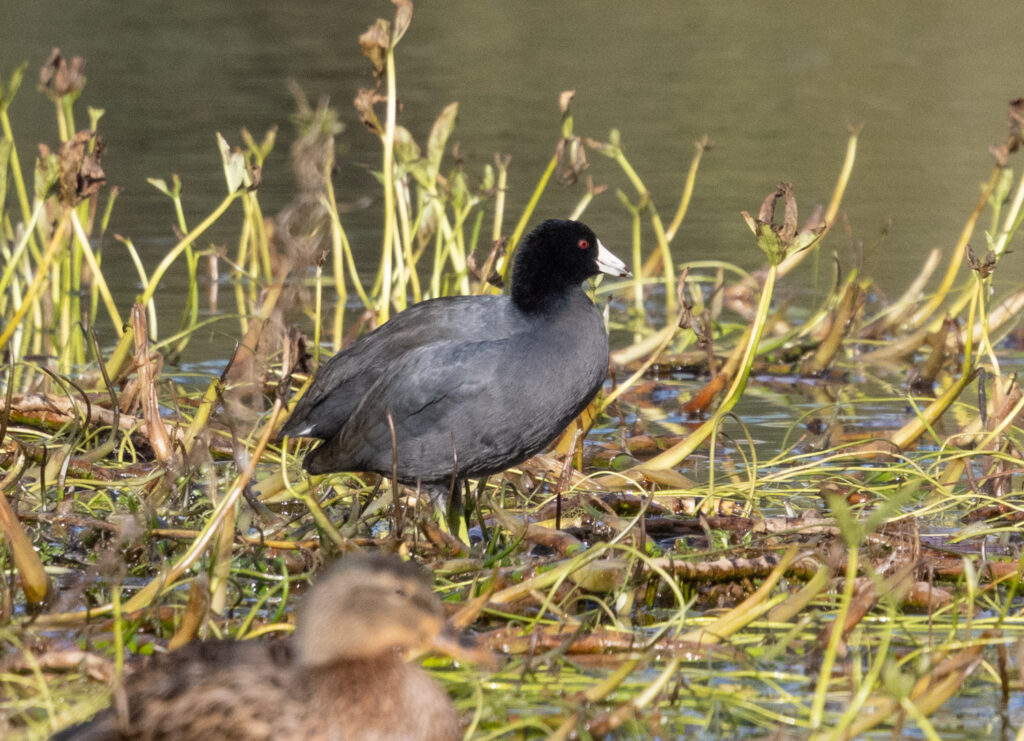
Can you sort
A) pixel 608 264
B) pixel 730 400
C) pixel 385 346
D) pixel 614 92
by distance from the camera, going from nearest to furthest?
1. pixel 730 400
2. pixel 385 346
3. pixel 608 264
4. pixel 614 92

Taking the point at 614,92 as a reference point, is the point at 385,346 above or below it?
above

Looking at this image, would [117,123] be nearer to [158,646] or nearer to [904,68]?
[904,68]

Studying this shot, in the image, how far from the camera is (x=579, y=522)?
4.45 metres

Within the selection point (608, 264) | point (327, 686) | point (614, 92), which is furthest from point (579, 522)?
point (614, 92)

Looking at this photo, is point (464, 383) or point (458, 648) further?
point (464, 383)

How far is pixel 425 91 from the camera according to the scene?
52.7 feet

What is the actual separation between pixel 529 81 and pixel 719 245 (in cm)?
886

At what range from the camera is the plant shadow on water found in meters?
3.18

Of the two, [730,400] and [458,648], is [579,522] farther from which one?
[458,648]

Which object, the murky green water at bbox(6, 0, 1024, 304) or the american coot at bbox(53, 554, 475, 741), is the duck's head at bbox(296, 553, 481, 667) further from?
the murky green water at bbox(6, 0, 1024, 304)

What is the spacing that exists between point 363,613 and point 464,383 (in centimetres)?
169

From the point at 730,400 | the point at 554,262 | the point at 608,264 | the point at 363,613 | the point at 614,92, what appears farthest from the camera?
the point at 614,92

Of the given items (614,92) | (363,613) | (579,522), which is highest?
(363,613)

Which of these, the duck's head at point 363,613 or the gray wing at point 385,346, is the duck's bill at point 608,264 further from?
the duck's head at point 363,613
